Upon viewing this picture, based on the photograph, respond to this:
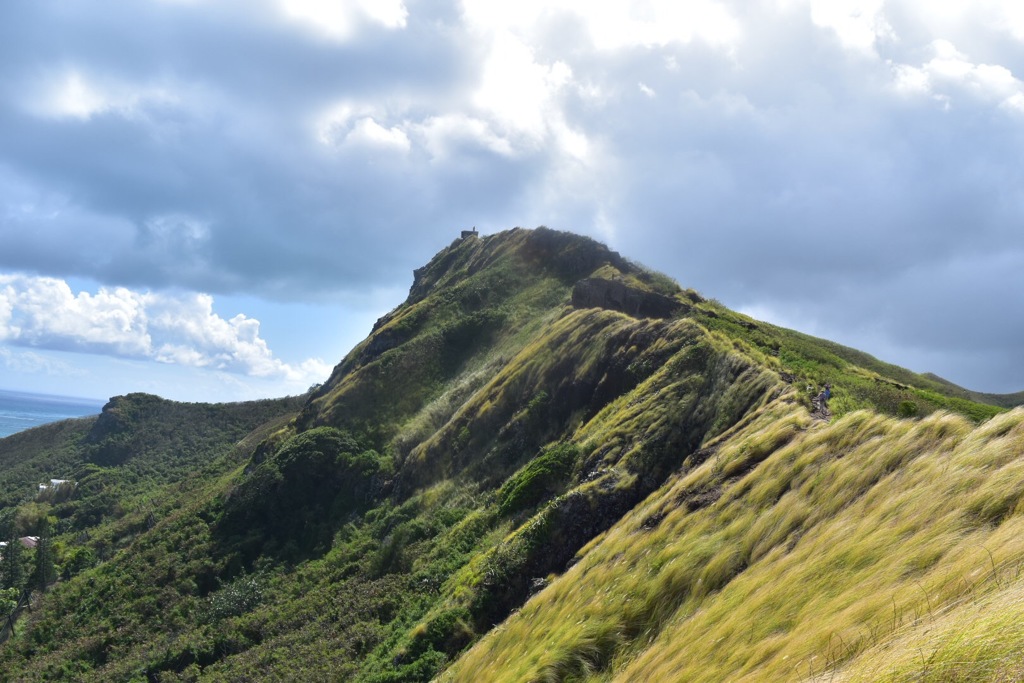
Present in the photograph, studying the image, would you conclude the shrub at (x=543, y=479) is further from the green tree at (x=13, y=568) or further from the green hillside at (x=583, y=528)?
the green tree at (x=13, y=568)

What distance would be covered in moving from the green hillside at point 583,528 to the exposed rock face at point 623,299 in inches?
12.8

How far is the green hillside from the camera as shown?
28.9 feet

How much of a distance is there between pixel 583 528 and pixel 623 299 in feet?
83.2

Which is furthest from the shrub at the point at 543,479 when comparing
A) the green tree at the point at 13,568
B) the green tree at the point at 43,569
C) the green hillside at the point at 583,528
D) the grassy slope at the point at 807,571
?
the green tree at the point at 13,568

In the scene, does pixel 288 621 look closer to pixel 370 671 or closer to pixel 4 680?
pixel 370 671

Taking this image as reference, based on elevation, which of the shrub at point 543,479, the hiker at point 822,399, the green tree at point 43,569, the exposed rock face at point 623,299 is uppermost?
the exposed rock face at point 623,299

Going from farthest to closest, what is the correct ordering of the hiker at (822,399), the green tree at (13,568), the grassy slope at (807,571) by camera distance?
the green tree at (13,568)
the hiker at (822,399)
the grassy slope at (807,571)

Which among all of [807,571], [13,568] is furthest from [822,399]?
[13,568]

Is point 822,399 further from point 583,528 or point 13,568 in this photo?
point 13,568

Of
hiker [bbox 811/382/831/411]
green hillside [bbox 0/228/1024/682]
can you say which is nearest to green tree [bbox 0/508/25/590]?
green hillside [bbox 0/228/1024/682]

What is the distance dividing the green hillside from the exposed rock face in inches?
12.8

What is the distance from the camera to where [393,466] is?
4300 centimetres

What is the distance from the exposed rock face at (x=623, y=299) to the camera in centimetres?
4007

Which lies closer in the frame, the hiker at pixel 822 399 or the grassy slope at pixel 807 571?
the grassy slope at pixel 807 571
